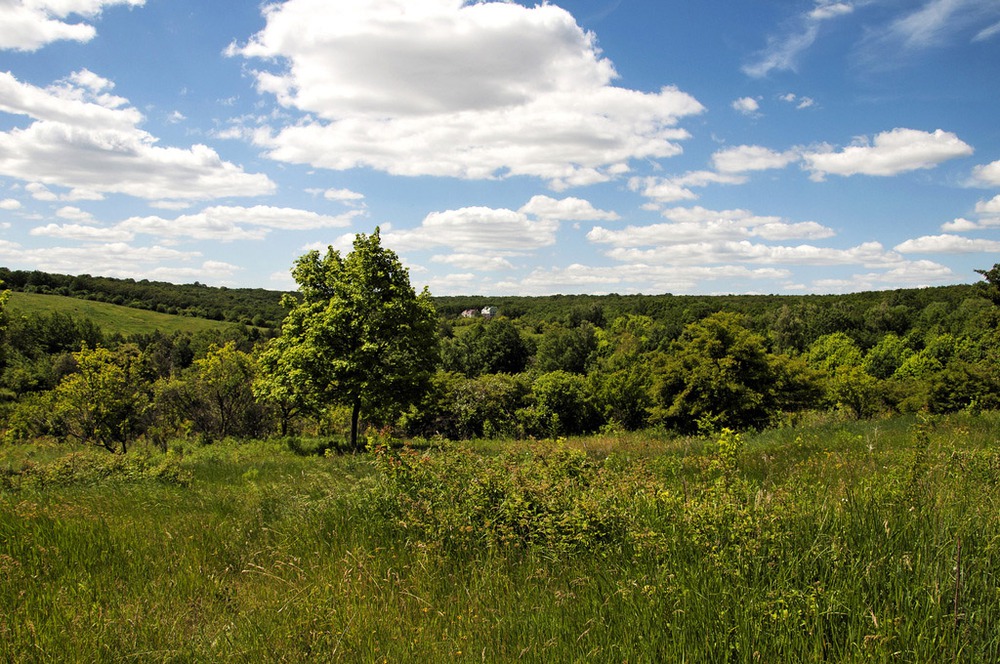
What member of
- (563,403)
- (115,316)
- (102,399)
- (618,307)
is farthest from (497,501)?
(618,307)

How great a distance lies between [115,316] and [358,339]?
405ft

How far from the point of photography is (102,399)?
29094 mm

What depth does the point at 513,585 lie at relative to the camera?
11.6 feet

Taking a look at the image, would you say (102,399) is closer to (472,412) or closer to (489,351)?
(472,412)

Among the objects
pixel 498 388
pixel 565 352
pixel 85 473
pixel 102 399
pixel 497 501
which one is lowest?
pixel 565 352

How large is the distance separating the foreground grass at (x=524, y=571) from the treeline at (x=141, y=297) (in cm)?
12562

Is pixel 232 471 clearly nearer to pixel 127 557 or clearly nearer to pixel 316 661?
pixel 127 557

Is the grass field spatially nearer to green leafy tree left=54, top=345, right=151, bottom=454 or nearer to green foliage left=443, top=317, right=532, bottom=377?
green foliage left=443, top=317, right=532, bottom=377

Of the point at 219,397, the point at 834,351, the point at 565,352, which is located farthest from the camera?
the point at 565,352

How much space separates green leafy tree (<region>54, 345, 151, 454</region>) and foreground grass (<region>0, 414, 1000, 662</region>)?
→ 29146 millimetres

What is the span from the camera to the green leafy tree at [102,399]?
2881 centimetres

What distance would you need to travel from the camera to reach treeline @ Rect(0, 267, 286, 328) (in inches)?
5310

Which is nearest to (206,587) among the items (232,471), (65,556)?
(65,556)

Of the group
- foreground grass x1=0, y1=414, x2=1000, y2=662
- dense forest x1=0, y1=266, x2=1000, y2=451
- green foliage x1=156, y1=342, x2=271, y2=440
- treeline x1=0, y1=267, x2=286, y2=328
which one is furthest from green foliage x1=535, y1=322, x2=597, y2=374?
foreground grass x1=0, y1=414, x2=1000, y2=662
